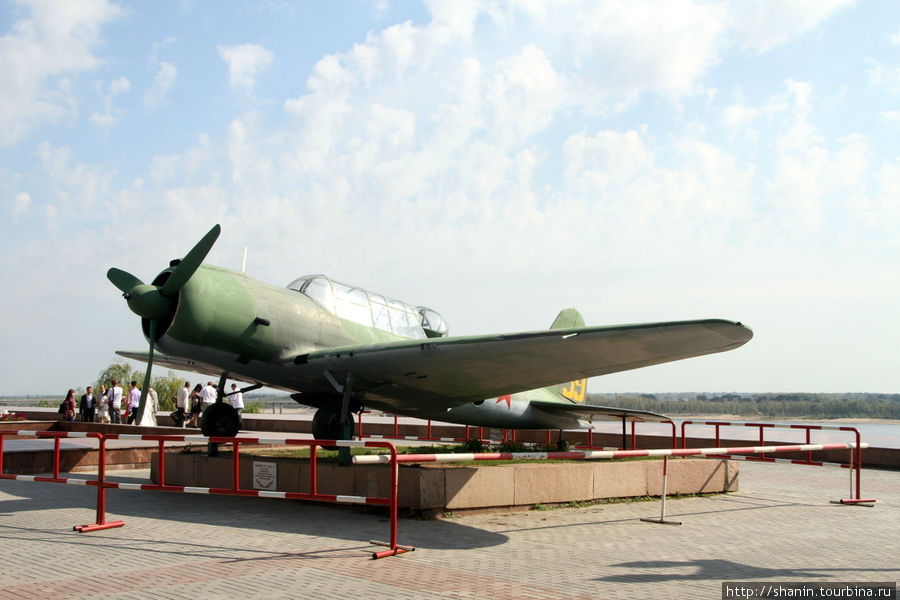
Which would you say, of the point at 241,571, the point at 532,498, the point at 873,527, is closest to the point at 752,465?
the point at 873,527

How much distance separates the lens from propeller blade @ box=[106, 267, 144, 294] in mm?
9680

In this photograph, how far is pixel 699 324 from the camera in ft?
23.4

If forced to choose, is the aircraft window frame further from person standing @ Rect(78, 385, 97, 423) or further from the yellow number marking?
person standing @ Rect(78, 385, 97, 423)

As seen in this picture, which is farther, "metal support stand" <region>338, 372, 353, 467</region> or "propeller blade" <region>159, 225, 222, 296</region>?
"metal support stand" <region>338, 372, 353, 467</region>

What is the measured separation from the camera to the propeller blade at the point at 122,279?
9680 mm

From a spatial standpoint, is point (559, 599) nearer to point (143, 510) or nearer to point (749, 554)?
point (749, 554)

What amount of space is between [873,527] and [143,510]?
337 inches

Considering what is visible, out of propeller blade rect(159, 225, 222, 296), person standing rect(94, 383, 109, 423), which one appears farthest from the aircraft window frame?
person standing rect(94, 383, 109, 423)

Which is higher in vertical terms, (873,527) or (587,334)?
(587,334)

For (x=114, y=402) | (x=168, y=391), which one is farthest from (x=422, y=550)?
(x=168, y=391)

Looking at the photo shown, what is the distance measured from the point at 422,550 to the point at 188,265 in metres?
4.82

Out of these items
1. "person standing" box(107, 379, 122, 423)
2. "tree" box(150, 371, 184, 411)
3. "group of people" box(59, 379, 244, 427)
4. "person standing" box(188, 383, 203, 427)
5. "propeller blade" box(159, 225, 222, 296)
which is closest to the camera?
"propeller blade" box(159, 225, 222, 296)

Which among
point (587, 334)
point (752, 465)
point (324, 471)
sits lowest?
point (752, 465)

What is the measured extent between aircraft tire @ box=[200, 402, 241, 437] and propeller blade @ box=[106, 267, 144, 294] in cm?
212
